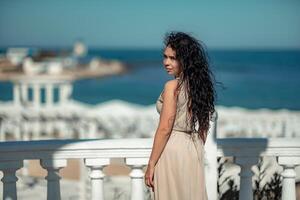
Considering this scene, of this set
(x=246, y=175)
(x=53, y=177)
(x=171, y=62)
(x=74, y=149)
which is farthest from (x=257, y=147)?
(x=53, y=177)

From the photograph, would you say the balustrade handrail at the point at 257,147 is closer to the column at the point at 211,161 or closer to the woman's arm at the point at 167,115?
the column at the point at 211,161

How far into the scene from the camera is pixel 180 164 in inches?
128

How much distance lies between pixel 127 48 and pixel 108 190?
143245 millimetres

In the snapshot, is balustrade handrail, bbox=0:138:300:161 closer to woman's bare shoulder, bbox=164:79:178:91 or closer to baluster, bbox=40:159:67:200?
baluster, bbox=40:159:67:200

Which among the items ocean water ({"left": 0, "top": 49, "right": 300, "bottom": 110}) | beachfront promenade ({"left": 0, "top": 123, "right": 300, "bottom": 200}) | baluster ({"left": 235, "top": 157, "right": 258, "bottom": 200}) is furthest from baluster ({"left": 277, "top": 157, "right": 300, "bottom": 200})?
ocean water ({"left": 0, "top": 49, "right": 300, "bottom": 110})

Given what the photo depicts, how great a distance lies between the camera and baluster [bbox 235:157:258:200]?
3.99 m

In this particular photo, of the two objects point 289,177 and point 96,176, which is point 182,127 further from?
point 289,177

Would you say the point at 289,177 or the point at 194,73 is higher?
the point at 194,73

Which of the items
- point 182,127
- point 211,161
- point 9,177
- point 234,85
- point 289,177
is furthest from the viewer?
point 234,85

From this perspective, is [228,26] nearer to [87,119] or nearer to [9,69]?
[9,69]

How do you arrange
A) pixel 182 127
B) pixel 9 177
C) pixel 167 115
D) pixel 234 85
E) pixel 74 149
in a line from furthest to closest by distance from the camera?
pixel 234 85
pixel 74 149
pixel 9 177
pixel 182 127
pixel 167 115

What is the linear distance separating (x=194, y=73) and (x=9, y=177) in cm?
130

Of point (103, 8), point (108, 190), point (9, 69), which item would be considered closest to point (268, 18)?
point (103, 8)

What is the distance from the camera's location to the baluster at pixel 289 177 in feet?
13.2
